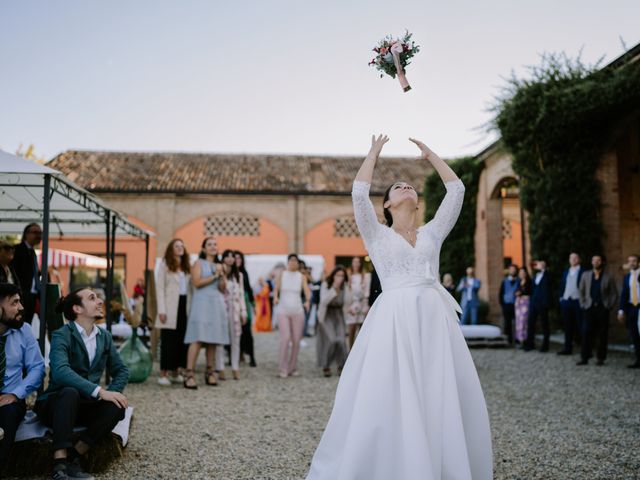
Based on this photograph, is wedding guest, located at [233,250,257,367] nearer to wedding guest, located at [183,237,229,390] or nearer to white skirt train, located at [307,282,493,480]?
wedding guest, located at [183,237,229,390]

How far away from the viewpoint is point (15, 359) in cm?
411

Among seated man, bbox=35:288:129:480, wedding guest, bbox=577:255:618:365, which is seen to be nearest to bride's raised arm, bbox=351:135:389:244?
seated man, bbox=35:288:129:480

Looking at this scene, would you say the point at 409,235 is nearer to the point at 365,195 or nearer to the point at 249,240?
the point at 365,195

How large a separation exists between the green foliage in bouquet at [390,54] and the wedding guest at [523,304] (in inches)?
425

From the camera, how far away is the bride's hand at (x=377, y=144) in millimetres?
3173

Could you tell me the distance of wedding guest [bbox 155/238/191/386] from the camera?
8000mm

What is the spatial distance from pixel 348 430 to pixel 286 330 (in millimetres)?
6074

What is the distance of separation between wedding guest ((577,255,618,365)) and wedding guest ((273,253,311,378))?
Answer: 5036 mm

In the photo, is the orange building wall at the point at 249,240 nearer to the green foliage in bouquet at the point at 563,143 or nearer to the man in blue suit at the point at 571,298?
the green foliage in bouquet at the point at 563,143

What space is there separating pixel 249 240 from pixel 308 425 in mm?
22252

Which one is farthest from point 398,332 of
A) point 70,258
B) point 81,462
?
point 70,258

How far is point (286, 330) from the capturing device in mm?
9031

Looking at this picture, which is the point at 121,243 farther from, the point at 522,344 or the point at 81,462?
the point at 81,462

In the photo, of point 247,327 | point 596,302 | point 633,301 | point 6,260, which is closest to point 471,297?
point 596,302
